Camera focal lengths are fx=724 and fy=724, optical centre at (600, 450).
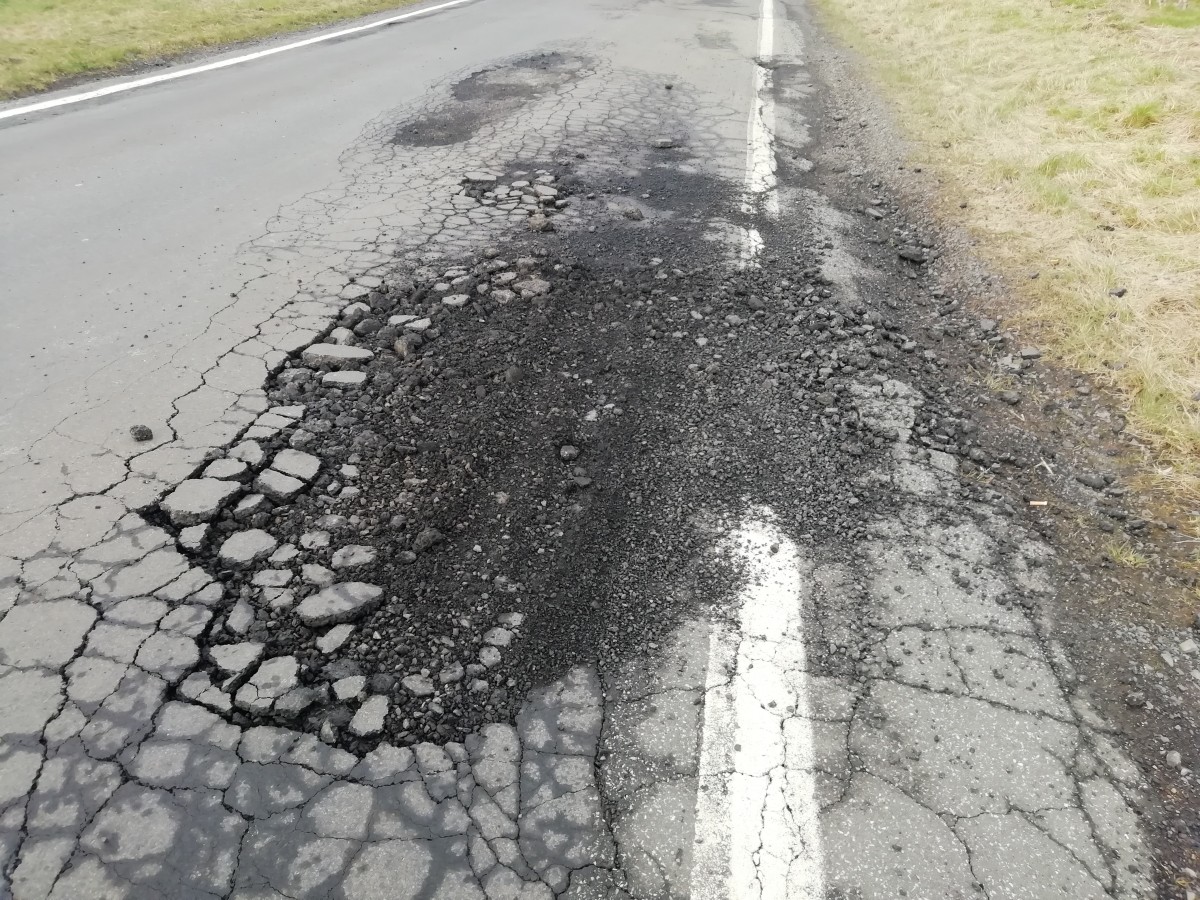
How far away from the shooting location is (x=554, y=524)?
297 cm

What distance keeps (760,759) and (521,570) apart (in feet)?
3.57

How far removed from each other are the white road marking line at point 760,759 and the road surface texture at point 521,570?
1 cm

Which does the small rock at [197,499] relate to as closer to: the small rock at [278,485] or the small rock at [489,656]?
the small rock at [278,485]

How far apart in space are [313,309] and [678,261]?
237 cm

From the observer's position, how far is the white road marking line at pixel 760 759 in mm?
1924

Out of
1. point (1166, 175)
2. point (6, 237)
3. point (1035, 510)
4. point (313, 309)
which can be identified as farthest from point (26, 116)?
point (1166, 175)

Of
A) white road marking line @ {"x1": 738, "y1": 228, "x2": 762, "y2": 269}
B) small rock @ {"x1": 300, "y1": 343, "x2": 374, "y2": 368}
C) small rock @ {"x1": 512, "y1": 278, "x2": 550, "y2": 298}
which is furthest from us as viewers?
white road marking line @ {"x1": 738, "y1": 228, "x2": 762, "y2": 269}

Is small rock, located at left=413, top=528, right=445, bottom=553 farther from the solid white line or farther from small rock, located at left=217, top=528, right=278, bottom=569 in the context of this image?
the solid white line

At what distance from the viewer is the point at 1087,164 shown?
252 inches

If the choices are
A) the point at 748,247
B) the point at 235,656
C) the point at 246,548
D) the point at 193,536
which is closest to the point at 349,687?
the point at 235,656

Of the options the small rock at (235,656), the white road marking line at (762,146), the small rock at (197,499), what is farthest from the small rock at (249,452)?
the white road marking line at (762,146)

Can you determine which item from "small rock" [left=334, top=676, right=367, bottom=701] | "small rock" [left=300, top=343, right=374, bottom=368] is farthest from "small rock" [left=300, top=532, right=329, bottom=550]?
"small rock" [left=300, top=343, right=374, bottom=368]

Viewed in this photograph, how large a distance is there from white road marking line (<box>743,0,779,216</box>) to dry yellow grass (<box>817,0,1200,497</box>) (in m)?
1.48

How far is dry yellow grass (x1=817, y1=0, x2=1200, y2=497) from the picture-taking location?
13.6 ft
